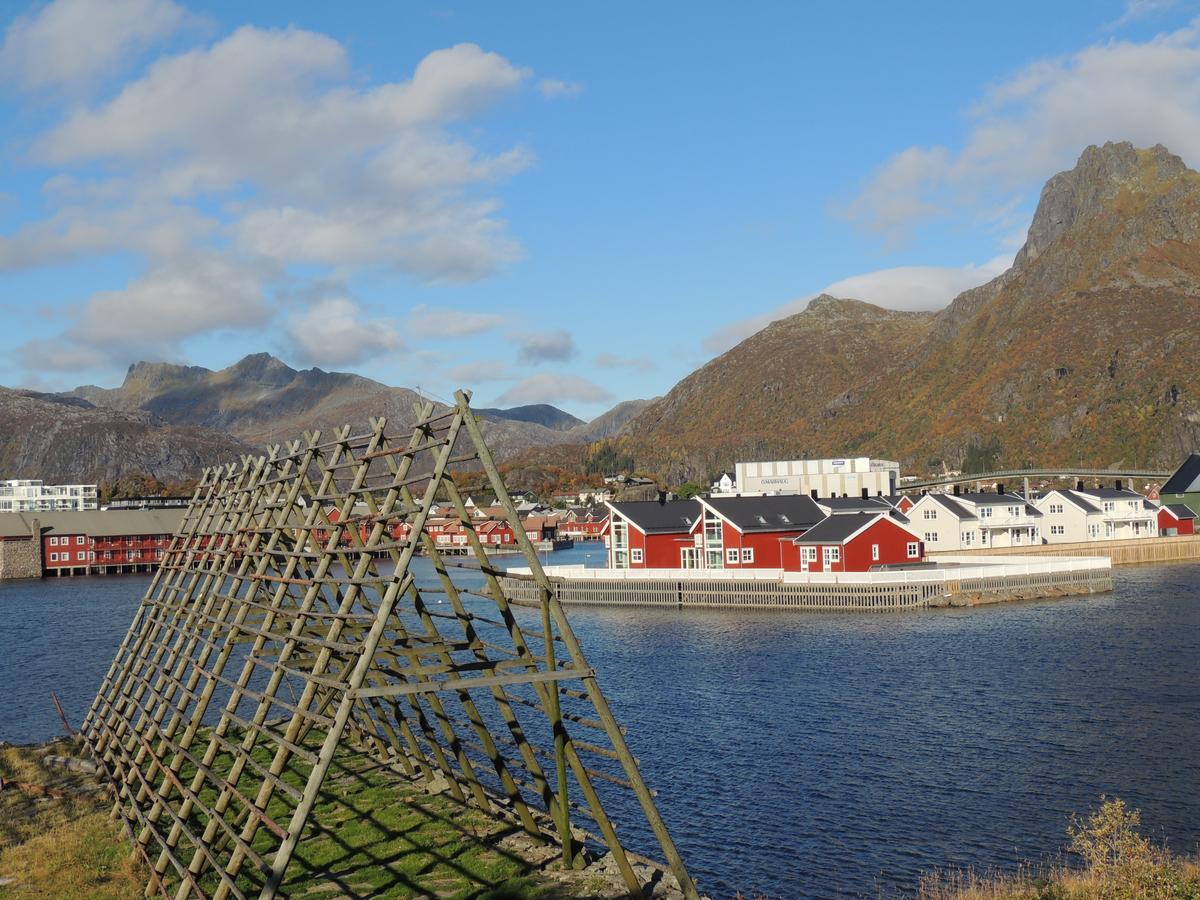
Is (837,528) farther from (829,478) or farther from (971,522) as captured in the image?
(829,478)

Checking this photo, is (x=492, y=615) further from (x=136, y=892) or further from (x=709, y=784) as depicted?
(x=136, y=892)

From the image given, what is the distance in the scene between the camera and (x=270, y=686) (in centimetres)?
1862

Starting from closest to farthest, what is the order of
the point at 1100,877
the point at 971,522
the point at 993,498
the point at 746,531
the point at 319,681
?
the point at 319,681
the point at 1100,877
the point at 746,531
the point at 971,522
the point at 993,498

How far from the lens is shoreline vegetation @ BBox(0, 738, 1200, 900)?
19.6 m

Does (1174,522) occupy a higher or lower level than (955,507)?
lower

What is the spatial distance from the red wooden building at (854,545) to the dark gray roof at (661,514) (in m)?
11.4

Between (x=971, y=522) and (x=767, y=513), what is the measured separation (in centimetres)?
3708

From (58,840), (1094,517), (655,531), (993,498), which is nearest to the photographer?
(58,840)

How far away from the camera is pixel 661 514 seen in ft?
318

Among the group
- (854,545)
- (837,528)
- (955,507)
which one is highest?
(955,507)

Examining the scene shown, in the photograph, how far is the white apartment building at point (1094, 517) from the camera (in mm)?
126125

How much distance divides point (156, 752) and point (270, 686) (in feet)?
27.1

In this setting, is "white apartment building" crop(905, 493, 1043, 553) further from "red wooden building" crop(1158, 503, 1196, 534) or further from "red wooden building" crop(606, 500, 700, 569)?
"red wooden building" crop(606, 500, 700, 569)

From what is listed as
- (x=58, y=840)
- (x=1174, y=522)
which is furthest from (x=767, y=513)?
(x=1174, y=522)
